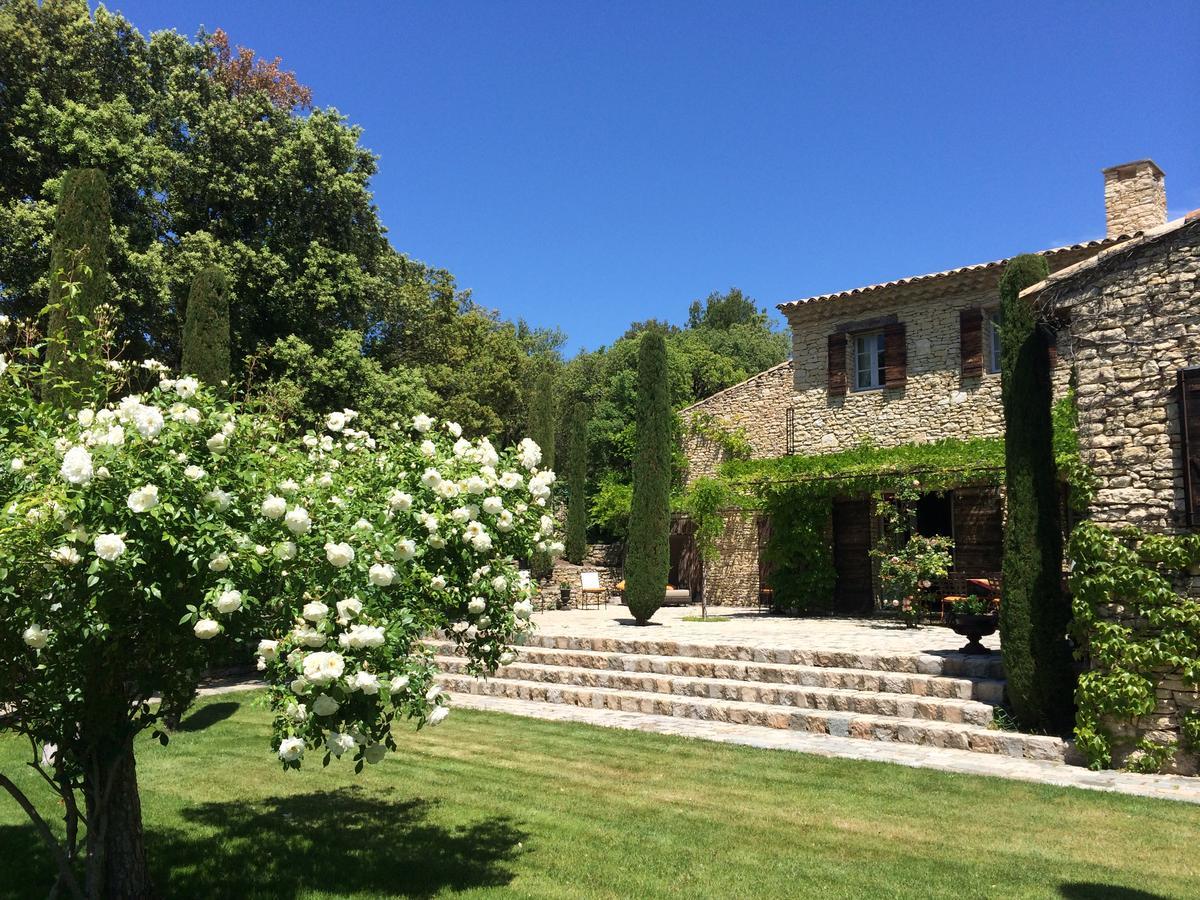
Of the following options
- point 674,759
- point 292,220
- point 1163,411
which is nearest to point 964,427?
point 1163,411

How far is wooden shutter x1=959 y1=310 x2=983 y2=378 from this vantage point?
17.3 m

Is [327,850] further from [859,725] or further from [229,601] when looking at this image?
[859,725]

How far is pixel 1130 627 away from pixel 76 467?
802 cm

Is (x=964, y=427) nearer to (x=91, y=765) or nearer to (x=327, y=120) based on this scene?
(x=327, y=120)

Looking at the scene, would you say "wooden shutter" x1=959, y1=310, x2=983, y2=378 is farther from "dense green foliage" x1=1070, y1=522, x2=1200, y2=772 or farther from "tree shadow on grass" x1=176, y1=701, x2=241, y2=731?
"tree shadow on grass" x1=176, y1=701, x2=241, y2=731

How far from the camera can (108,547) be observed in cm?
301

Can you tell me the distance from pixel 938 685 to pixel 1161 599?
2666 mm

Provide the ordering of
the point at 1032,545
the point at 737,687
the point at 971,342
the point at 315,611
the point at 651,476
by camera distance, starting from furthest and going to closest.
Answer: the point at 971,342
the point at 651,476
the point at 737,687
the point at 1032,545
the point at 315,611

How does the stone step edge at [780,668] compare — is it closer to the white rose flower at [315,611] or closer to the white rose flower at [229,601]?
the white rose flower at [315,611]

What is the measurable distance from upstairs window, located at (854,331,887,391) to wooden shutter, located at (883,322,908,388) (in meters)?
0.17

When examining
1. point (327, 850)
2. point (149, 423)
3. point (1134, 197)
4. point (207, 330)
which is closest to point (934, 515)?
point (1134, 197)

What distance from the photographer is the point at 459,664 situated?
13359 mm

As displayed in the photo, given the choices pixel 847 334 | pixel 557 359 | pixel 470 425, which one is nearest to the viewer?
pixel 847 334

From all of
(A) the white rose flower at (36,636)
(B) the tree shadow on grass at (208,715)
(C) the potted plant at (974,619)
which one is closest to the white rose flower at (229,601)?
(A) the white rose flower at (36,636)
